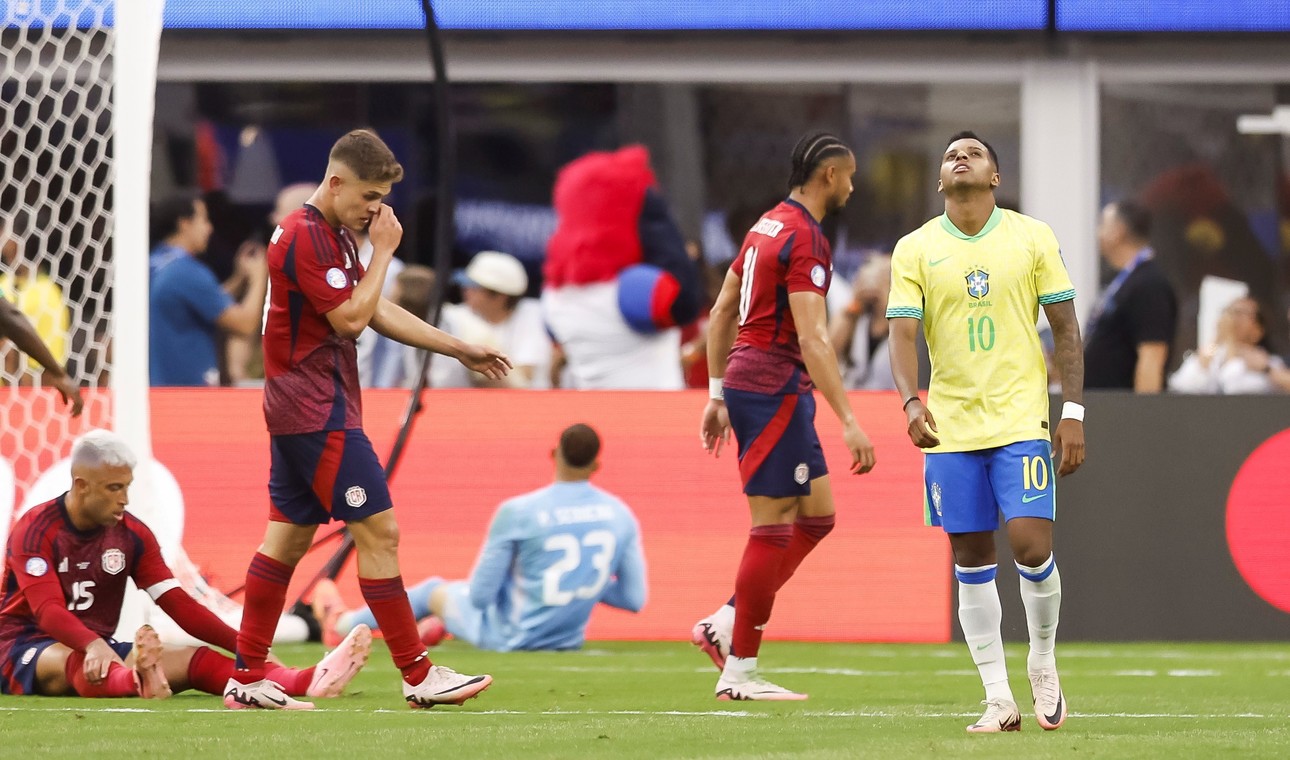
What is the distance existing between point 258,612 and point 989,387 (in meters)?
2.63

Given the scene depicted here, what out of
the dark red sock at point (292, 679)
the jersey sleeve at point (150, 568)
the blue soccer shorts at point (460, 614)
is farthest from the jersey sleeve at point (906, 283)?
the blue soccer shorts at point (460, 614)

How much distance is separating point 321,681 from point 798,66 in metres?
8.06

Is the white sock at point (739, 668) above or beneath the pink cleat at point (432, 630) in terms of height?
above

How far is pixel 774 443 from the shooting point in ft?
25.0

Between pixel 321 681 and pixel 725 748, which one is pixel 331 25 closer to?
pixel 321 681

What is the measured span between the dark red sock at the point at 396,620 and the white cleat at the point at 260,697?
41 cm

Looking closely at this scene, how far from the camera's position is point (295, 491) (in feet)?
22.8

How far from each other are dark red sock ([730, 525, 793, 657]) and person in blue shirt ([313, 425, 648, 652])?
241 cm

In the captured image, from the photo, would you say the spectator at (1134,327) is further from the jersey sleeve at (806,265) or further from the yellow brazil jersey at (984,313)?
the yellow brazil jersey at (984,313)

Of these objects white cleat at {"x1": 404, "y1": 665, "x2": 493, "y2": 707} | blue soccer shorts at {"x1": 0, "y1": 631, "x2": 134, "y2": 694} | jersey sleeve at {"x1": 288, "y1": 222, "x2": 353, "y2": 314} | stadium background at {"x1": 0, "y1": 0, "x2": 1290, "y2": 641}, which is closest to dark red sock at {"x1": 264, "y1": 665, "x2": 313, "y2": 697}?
white cleat at {"x1": 404, "y1": 665, "x2": 493, "y2": 707}

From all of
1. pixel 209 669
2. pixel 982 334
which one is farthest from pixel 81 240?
pixel 982 334

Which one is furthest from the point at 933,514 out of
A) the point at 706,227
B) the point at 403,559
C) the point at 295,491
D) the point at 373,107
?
the point at 373,107

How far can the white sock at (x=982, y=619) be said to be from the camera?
636 cm

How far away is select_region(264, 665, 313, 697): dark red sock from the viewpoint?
7336 millimetres
